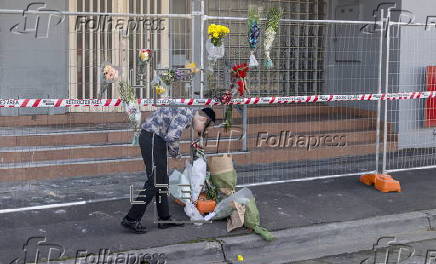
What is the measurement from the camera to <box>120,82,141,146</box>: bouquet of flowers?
682 centimetres

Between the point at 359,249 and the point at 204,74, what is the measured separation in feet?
8.84

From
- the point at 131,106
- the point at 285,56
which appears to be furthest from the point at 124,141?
the point at 285,56

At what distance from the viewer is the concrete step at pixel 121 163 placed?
8.20 metres

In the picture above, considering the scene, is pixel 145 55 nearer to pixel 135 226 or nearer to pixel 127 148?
pixel 135 226

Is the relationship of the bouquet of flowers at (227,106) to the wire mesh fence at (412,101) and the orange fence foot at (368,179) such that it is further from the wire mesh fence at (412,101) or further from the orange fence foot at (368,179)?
the wire mesh fence at (412,101)

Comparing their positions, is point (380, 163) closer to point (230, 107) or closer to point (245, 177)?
point (245, 177)

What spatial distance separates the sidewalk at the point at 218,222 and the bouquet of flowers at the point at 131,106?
1023 millimetres

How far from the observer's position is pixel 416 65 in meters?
11.2

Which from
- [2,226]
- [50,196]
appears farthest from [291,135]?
[2,226]

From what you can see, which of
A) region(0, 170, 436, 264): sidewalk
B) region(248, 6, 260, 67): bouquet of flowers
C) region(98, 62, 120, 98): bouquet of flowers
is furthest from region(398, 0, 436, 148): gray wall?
region(98, 62, 120, 98): bouquet of flowers

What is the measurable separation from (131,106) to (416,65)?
6289 millimetres

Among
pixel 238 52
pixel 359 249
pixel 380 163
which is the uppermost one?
pixel 238 52

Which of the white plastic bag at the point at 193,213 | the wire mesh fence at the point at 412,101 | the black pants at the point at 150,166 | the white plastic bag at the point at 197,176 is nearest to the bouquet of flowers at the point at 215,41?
the white plastic bag at the point at 197,176

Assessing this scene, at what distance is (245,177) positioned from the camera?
8828 mm
